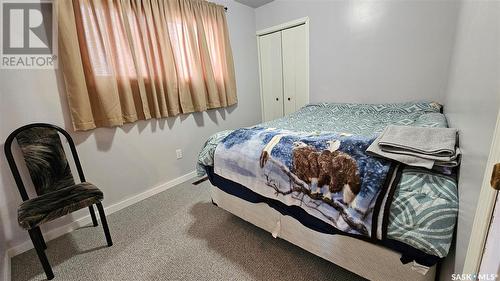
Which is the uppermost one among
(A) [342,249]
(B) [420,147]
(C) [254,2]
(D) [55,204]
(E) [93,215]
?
(C) [254,2]

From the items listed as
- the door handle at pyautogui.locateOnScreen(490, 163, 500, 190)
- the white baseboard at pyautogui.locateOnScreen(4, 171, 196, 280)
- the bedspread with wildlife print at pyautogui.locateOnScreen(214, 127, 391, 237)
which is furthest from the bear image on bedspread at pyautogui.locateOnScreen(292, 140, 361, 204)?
the white baseboard at pyautogui.locateOnScreen(4, 171, 196, 280)

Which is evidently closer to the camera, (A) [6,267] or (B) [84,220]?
(A) [6,267]

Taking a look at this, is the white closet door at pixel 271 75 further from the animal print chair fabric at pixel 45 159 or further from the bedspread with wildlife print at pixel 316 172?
the animal print chair fabric at pixel 45 159

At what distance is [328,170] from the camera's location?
104 centimetres

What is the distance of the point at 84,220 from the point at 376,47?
3620mm

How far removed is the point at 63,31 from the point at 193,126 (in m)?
1.50

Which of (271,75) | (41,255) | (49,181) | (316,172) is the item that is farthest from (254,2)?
(41,255)

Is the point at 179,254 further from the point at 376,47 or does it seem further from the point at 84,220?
the point at 376,47

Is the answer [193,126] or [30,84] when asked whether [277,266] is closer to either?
[193,126]

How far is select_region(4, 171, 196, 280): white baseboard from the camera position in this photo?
1.60 meters

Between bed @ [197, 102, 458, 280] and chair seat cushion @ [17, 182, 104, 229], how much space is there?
2.72ft

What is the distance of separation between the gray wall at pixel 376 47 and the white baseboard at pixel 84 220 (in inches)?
92.6

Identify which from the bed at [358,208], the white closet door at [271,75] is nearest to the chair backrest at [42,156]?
the bed at [358,208]

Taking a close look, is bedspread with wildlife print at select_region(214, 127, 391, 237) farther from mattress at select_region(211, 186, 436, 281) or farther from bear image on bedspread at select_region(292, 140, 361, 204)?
mattress at select_region(211, 186, 436, 281)
